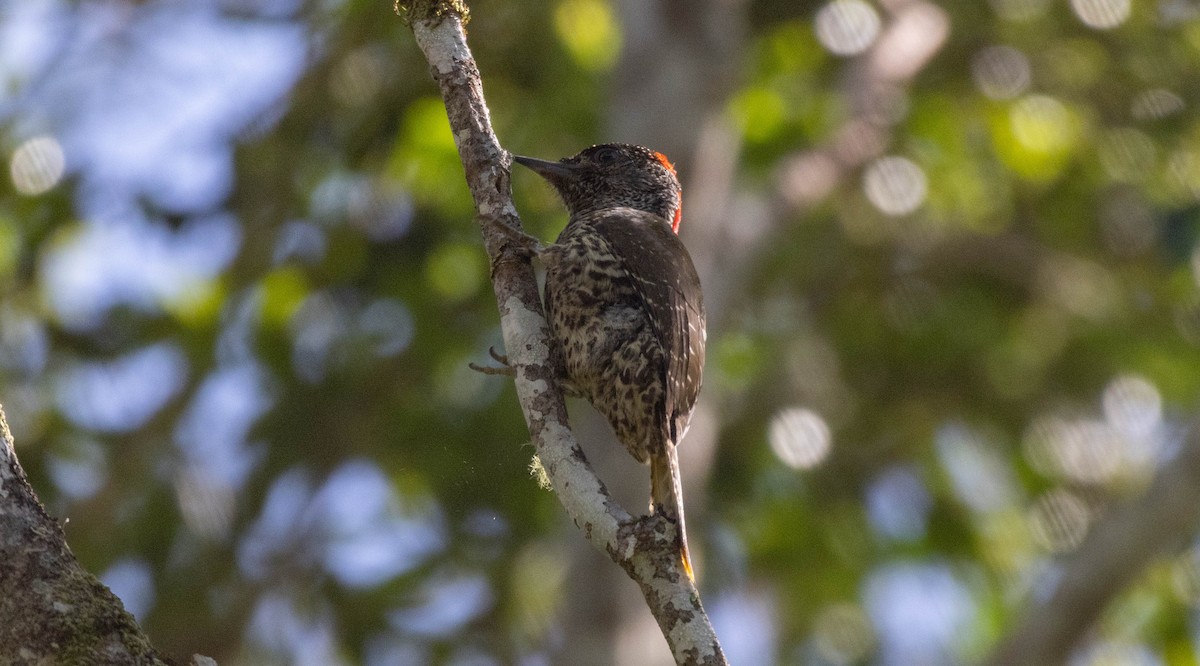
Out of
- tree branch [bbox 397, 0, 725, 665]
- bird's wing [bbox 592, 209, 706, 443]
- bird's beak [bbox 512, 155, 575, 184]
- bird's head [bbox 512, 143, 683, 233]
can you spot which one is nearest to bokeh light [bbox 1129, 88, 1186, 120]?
bird's head [bbox 512, 143, 683, 233]

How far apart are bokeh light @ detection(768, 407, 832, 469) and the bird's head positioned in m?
3.28

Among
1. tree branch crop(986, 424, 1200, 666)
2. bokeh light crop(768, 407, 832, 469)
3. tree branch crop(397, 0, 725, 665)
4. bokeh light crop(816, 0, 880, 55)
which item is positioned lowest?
tree branch crop(397, 0, 725, 665)

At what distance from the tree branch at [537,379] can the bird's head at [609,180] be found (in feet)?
4.95

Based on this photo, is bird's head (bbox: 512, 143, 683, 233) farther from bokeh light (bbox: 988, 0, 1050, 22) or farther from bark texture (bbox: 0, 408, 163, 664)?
bokeh light (bbox: 988, 0, 1050, 22)

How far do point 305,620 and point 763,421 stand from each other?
3217 millimetres

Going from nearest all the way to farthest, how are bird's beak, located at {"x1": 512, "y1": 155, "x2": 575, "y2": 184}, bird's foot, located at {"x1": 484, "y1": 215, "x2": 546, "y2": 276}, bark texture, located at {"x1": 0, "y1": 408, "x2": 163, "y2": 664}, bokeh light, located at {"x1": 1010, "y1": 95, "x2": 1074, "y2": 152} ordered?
bark texture, located at {"x1": 0, "y1": 408, "x2": 163, "y2": 664} → bird's foot, located at {"x1": 484, "y1": 215, "x2": 546, "y2": 276} → bird's beak, located at {"x1": 512, "y1": 155, "x2": 575, "y2": 184} → bokeh light, located at {"x1": 1010, "y1": 95, "x2": 1074, "y2": 152}

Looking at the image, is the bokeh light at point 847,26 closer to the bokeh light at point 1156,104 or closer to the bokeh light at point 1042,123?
the bokeh light at point 1042,123

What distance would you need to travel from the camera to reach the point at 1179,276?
8.31 metres

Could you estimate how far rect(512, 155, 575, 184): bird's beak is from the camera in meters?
4.78

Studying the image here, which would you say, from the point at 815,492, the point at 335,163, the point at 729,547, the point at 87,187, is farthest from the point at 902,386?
the point at 87,187

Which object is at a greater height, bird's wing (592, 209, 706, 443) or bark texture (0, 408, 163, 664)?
bird's wing (592, 209, 706, 443)

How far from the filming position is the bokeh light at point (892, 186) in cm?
878

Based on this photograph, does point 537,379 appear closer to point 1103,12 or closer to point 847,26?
point 847,26

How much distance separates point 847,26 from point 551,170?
4.23m
